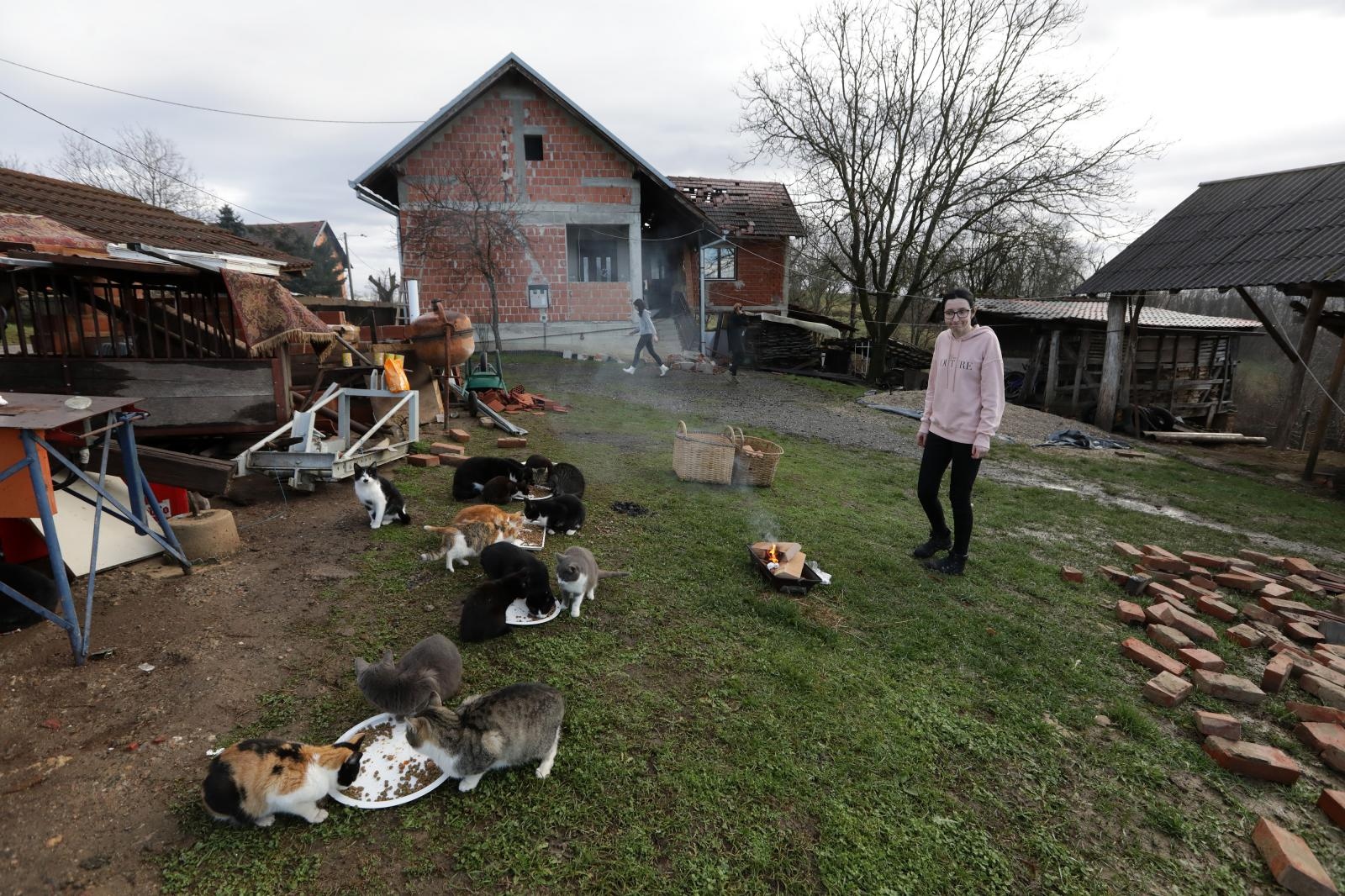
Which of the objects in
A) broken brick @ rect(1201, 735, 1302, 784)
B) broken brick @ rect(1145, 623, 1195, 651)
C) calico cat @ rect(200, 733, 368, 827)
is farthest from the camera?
broken brick @ rect(1145, 623, 1195, 651)

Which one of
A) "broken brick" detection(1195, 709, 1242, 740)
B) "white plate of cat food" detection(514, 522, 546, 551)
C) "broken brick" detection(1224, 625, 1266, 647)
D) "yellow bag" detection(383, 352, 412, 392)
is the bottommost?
"broken brick" detection(1224, 625, 1266, 647)

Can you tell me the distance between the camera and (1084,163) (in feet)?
57.3

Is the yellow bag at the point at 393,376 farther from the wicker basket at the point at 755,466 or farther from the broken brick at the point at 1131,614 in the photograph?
the broken brick at the point at 1131,614

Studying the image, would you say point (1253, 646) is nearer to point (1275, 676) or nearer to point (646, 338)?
point (1275, 676)

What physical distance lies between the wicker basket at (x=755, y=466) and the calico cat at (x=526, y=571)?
352 centimetres

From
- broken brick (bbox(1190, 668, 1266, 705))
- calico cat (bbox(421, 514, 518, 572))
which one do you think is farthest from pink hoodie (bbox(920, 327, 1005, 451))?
calico cat (bbox(421, 514, 518, 572))

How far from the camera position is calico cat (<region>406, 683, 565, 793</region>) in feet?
8.52

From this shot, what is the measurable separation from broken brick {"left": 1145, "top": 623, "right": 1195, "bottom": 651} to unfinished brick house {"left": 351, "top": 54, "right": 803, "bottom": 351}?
49.0 feet

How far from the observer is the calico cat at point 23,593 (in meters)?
3.43

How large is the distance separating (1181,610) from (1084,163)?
17429 mm

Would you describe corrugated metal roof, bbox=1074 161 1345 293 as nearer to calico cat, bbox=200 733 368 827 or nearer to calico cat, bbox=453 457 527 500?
calico cat, bbox=453 457 527 500

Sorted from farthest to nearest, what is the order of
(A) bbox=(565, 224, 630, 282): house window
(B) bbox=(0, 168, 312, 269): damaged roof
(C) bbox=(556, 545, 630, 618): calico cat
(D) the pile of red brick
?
(A) bbox=(565, 224, 630, 282): house window → (B) bbox=(0, 168, 312, 269): damaged roof → (C) bbox=(556, 545, 630, 618): calico cat → (D) the pile of red brick

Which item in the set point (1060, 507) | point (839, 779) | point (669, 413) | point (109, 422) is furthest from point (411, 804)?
point (669, 413)

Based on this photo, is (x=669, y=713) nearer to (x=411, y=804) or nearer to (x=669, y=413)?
(x=411, y=804)
